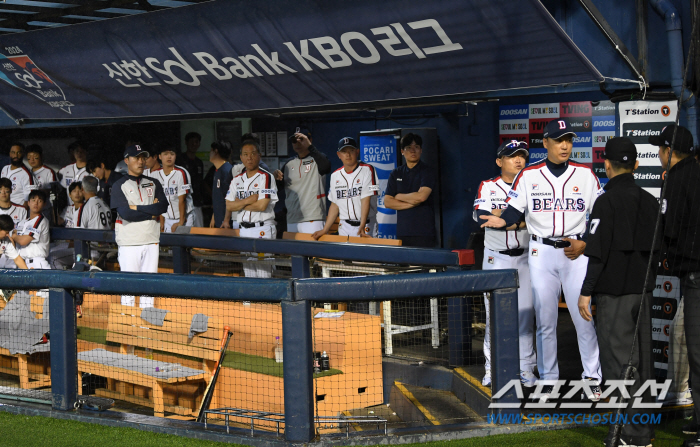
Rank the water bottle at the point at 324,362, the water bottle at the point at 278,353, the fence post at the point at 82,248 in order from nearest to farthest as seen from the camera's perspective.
Answer: the water bottle at the point at 324,362
the water bottle at the point at 278,353
the fence post at the point at 82,248

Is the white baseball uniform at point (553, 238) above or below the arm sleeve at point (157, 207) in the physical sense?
below

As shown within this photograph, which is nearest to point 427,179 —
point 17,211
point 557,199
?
point 557,199

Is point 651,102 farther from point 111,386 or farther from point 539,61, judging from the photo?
point 111,386

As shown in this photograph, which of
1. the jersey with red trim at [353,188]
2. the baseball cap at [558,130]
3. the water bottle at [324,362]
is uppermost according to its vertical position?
the baseball cap at [558,130]

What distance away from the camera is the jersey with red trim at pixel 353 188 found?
6949mm

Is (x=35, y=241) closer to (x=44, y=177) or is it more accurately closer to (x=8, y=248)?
(x=8, y=248)

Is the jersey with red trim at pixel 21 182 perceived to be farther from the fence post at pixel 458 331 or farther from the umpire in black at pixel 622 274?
the umpire in black at pixel 622 274

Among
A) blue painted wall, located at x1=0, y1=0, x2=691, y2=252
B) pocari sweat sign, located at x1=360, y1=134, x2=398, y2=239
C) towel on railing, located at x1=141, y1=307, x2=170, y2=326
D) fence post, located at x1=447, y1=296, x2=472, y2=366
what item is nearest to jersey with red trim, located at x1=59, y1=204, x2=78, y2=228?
blue painted wall, located at x1=0, y1=0, x2=691, y2=252

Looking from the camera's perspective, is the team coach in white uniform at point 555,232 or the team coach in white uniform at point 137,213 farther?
the team coach in white uniform at point 137,213

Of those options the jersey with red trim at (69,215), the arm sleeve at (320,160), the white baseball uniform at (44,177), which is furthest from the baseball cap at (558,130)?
the white baseball uniform at (44,177)

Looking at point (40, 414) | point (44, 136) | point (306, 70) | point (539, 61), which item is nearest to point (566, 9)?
point (539, 61)

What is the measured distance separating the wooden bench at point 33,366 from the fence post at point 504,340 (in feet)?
11.0

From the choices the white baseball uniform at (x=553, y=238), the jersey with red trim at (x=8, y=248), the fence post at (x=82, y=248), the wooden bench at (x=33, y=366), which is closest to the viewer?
the white baseball uniform at (x=553, y=238)

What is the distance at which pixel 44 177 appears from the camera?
33.1 feet
